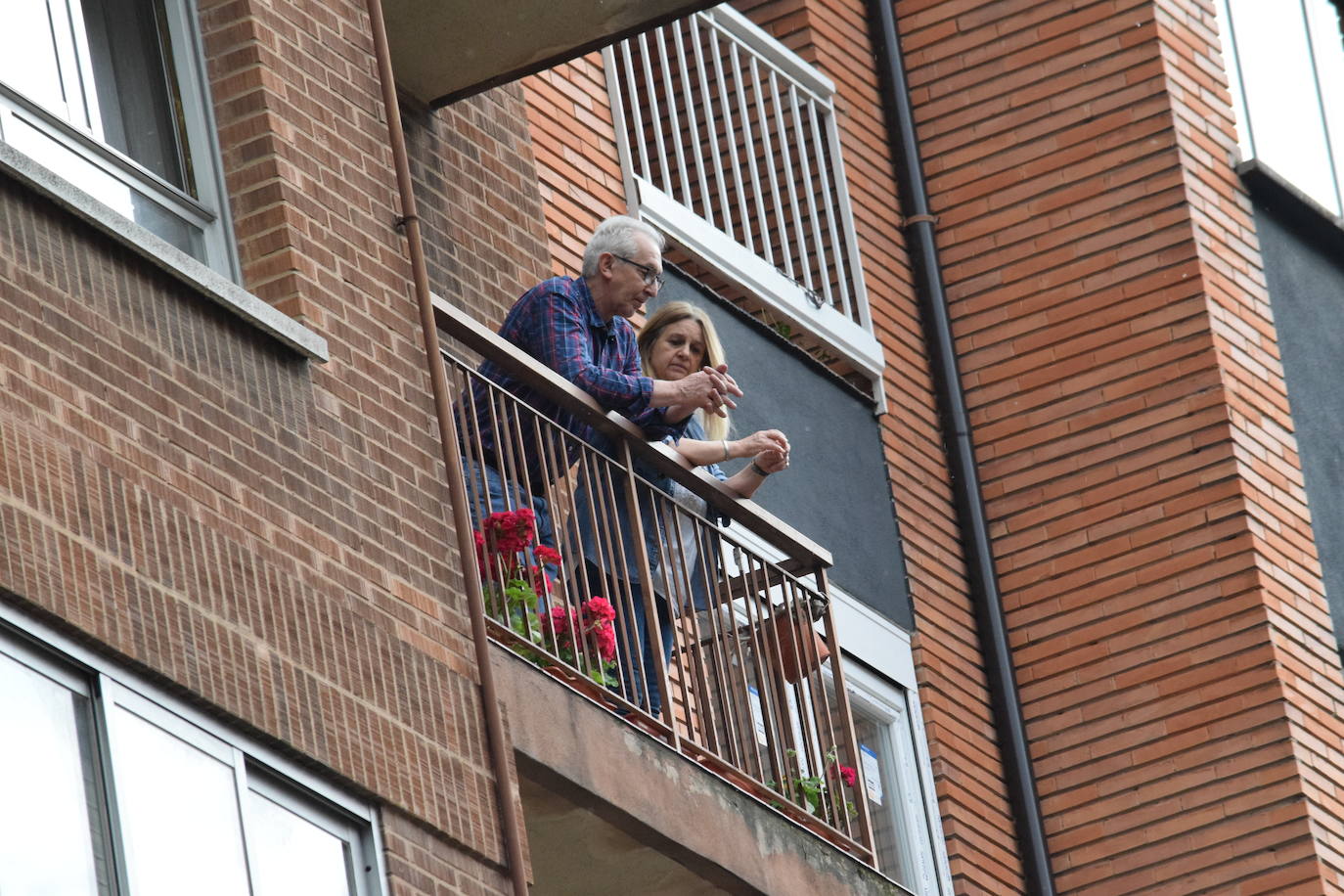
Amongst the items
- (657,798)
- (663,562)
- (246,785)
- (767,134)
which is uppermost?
(767,134)

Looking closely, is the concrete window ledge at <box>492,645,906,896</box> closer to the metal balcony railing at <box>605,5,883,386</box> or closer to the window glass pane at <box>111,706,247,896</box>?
the window glass pane at <box>111,706,247,896</box>

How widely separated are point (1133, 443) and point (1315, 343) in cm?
164

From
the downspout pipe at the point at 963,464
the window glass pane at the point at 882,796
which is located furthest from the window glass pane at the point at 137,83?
the downspout pipe at the point at 963,464

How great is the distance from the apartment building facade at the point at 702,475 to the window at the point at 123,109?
0.06 ft

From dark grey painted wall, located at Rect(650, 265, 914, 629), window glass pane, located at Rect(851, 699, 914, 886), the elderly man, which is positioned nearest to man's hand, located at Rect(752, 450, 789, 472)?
the elderly man

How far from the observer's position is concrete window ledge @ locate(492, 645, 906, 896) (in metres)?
9.87

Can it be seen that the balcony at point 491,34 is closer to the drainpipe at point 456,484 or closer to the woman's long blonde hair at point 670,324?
the woman's long blonde hair at point 670,324

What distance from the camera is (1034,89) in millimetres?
16375

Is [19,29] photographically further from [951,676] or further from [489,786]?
[951,676]

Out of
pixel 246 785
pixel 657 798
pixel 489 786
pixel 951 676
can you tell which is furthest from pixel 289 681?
pixel 951 676

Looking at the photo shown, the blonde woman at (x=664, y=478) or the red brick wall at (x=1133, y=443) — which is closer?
the blonde woman at (x=664, y=478)

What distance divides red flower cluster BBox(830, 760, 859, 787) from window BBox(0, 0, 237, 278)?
3.11 m

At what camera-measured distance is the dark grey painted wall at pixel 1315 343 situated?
52.9 ft

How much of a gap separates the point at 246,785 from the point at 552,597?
3012 mm
